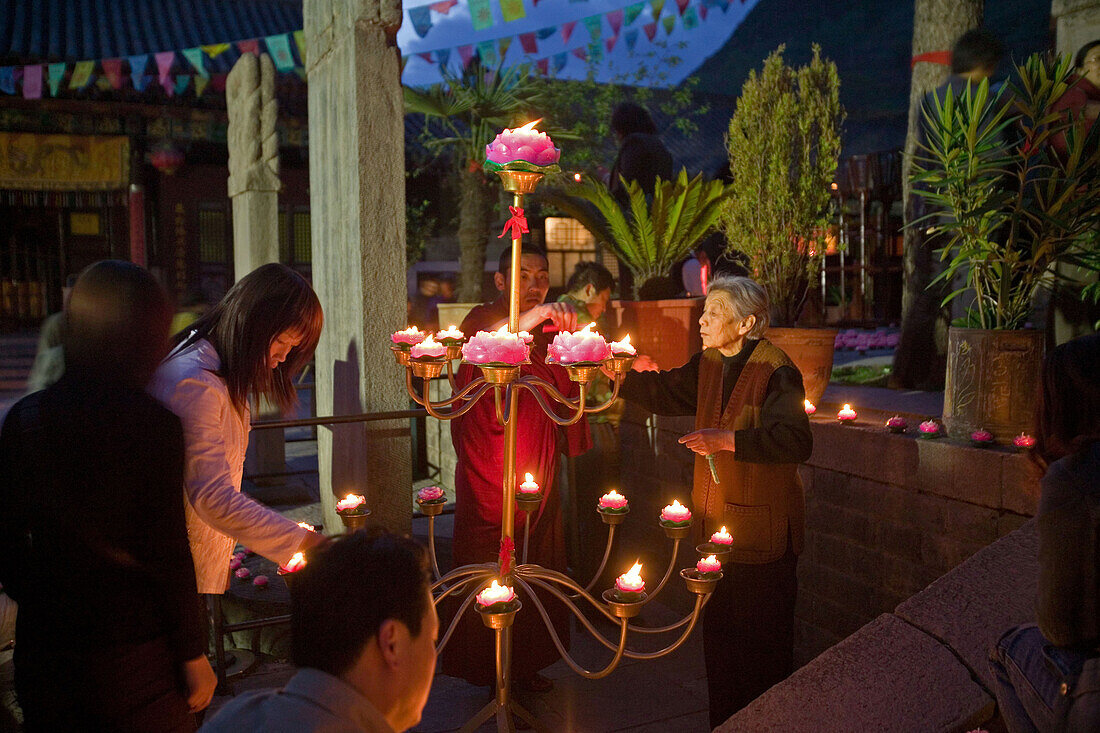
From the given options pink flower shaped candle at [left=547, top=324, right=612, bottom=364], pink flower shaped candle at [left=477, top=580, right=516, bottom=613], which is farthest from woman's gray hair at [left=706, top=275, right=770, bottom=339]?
pink flower shaped candle at [left=477, top=580, right=516, bottom=613]

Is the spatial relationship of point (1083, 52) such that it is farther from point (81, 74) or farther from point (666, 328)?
point (81, 74)

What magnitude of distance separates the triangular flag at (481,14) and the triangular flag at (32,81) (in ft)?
22.5

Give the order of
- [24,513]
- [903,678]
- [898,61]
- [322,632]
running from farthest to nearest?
1. [898,61]
2. [903,678]
3. [24,513]
4. [322,632]

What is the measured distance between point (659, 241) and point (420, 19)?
782 cm

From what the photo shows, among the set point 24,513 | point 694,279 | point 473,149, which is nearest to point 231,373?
point 24,513

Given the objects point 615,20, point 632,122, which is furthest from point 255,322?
point 615,20

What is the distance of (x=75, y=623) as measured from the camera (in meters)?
1.90

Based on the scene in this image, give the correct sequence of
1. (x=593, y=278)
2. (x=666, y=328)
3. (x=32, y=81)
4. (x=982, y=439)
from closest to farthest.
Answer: (x=982, y=439), (x=593, y=278), (x=666, y=328), (x=32, y=81)

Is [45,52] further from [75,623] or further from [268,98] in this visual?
[75,623]

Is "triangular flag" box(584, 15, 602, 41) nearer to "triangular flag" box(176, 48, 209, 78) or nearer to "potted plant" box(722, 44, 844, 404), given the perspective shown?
"triangular flag" box(176, 48, 209, 78)

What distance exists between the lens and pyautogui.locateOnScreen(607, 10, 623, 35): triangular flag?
1162 centimetres

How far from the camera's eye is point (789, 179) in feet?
16.7

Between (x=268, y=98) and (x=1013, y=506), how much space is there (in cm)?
668

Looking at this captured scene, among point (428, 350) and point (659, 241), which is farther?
point (659, 241)
